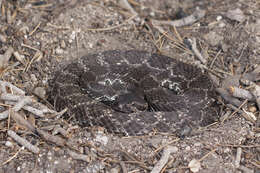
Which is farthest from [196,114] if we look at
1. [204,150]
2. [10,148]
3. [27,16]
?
[27,16]

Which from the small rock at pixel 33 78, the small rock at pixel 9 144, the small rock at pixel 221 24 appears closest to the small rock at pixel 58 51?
the small rock at pixel 33 78

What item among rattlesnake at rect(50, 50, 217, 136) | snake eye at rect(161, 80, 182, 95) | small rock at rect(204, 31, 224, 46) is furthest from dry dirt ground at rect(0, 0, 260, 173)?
snake eye at rect(161, 80, 182, 95)

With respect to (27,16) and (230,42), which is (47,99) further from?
(230,42)

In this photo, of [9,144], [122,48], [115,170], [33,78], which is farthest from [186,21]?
[9,144]

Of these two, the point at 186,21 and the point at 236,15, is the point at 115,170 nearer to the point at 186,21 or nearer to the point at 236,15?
the point at 186,21

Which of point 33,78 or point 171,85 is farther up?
point 33,78

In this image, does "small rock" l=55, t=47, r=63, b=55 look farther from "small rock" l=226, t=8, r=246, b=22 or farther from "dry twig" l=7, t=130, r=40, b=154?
"small rock" l=226, t=8, r=246, b=22
